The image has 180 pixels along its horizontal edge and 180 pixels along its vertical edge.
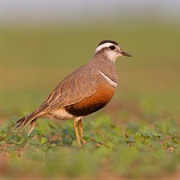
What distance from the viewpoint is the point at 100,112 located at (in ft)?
40.8

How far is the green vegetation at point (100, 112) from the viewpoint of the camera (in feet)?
19.0

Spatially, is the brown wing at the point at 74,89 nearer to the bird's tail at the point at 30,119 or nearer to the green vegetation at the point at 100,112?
the bird's tail at the point at 30,119

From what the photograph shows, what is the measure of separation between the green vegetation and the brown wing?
1.66 ft

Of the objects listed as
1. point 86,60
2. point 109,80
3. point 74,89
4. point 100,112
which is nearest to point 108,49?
point 109,80

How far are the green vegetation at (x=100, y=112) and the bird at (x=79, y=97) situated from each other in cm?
29

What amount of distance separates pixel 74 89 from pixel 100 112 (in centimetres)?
429

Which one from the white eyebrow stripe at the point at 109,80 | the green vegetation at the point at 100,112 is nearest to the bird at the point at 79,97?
the white eyebrow stripe at the point at 109,80

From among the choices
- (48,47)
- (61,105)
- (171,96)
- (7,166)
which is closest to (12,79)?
(171,96)

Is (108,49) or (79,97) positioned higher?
(108,49)

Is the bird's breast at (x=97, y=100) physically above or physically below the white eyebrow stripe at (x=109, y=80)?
below

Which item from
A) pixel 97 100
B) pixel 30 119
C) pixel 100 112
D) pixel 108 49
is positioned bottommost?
pixel 30 119

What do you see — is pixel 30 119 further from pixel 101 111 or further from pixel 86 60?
pixel 86 60

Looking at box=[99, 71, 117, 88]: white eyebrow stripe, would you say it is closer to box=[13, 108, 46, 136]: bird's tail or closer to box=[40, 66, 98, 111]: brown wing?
box=[40, 66, 98, 111]: brown wing

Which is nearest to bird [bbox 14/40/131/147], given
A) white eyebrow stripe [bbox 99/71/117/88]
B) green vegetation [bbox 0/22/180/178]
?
white eyebrow stripe [bbox 99/71/117/88]
